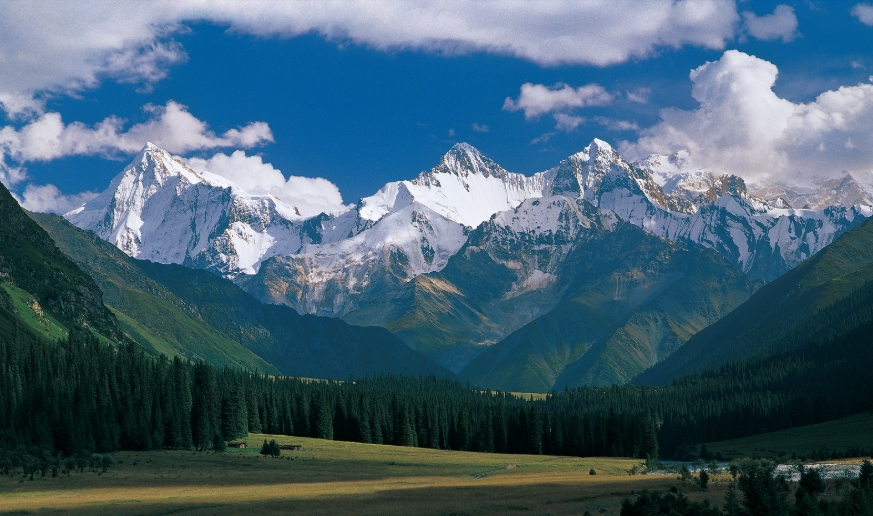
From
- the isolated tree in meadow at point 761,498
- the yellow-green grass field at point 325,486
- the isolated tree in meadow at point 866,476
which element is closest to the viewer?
the isolated tree in meadow at point 761,498

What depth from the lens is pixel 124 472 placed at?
132 meters

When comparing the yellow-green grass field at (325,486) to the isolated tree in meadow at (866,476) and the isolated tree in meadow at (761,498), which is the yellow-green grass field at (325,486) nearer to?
the isolated tree in meadow at (761,498)

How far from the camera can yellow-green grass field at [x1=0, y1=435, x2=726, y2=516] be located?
91.8 m

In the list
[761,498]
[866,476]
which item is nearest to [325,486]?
[761,498]

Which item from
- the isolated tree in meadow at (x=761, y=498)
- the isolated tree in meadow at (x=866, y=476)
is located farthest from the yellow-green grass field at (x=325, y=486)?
the isolated tree in meadow at (x=866, y=476)

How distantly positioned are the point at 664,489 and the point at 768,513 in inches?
1122

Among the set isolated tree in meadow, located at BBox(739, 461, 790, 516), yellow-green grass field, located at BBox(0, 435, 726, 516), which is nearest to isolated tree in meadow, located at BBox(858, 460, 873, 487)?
isolated tree in meadow, located at BBox(739, 461, 790, 516)

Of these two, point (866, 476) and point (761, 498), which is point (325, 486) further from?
point (866, 476)

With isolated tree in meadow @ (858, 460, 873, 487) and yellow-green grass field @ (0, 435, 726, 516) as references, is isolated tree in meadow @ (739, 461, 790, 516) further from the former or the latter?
isolated tree in meadow @ (858, 460, 873, 487)

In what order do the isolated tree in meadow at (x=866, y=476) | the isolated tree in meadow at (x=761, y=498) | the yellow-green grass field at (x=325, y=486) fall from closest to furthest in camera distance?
the isolated tree in meadow at (x=761, y=498) < the yellow-green grass field at (x=325, y=486) < the isolated tree in meadow at (x=866, y=476)

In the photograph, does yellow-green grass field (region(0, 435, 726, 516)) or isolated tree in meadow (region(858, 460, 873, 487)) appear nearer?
yellow-green grass field (region(0, 435, 726, 516))

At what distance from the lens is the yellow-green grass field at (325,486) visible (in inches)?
3615

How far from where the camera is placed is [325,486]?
383ft

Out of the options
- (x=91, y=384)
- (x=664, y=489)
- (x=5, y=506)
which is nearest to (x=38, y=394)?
(x=91, y=384)
